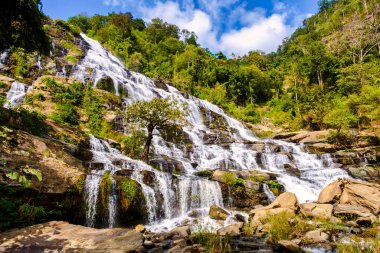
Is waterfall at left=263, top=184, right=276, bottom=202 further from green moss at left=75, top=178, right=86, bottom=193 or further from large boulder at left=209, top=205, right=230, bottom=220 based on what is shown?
green moss at left=75, top=178, right=86, bottom=193

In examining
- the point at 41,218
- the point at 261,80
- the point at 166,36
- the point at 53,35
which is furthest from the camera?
the point at 166,36

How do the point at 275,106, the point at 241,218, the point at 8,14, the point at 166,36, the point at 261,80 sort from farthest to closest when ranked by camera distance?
the point at 166,36, the point at 261,80, the point at 275,106, the point at 241,218, the point at 8,14

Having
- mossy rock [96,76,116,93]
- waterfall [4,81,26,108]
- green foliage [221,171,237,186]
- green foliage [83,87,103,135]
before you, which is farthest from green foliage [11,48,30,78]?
green foliage [221,171,237,186]

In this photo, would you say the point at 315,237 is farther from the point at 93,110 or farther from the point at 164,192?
the point at 93,110

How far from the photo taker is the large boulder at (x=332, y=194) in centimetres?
1302

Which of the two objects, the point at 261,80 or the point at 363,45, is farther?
the point at 261,80

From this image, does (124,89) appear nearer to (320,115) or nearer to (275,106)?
(320,115)

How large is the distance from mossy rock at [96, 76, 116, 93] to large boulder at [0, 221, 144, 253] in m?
26.3

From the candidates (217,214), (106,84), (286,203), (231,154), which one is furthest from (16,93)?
(286,203)

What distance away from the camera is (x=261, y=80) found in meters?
57.2

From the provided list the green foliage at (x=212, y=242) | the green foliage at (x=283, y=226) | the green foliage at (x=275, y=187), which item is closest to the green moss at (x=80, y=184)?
the green foliage at (x=212, y=242)

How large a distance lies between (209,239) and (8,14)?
30.6ft

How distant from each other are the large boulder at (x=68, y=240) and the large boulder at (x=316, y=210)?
8080 mm

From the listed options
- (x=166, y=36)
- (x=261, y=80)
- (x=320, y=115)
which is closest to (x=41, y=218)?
(x=320, y=115)
